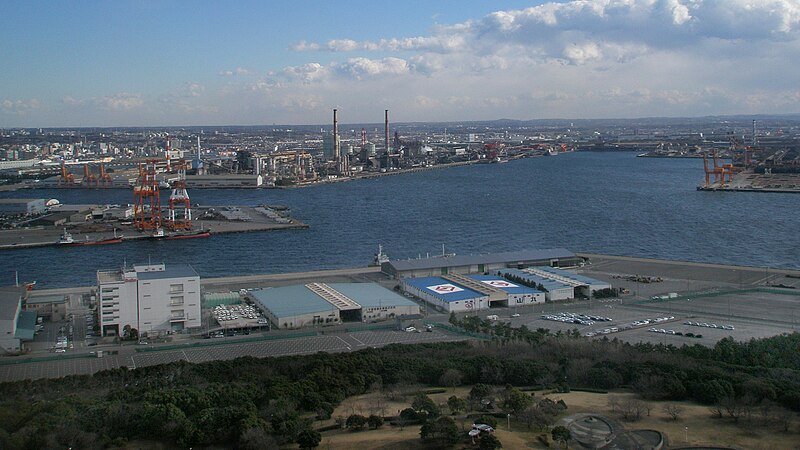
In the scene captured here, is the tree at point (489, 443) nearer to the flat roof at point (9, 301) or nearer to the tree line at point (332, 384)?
the tree line at point (332, 384)

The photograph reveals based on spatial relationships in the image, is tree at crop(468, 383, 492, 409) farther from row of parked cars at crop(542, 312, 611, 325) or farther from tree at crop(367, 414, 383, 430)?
Result: row of parked cars at crop(542, 312, 611, 325)

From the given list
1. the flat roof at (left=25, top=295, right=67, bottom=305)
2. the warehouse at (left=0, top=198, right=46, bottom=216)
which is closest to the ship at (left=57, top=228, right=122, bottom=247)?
the warehouse at (left=0, top=198, right=46, bottom=216)

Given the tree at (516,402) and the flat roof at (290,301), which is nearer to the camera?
the tree at (516,402)

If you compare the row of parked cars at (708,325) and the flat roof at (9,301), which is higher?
the flat roof at (9,301)

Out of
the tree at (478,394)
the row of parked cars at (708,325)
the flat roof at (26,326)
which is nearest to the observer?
the tree at (478,394)

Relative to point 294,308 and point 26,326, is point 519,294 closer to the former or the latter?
point 294,308

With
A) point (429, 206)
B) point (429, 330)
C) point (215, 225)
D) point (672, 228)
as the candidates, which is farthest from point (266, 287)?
point (429, 206)

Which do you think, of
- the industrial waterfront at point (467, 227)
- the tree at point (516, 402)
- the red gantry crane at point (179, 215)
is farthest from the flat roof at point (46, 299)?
the red gantry crane at point (179, 215)

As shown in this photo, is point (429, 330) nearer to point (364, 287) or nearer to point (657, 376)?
point (364, 287)
